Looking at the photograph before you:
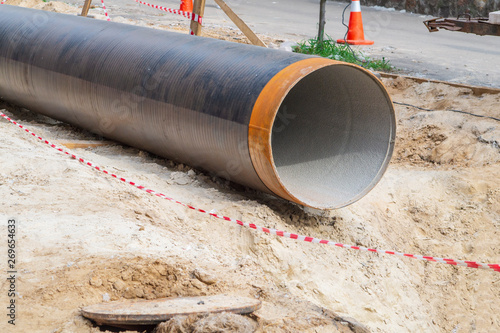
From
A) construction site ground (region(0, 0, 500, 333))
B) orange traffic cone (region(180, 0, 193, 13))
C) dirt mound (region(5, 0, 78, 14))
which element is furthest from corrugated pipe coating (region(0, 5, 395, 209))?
orange traffic cone (region(180, 0, 193, 13))

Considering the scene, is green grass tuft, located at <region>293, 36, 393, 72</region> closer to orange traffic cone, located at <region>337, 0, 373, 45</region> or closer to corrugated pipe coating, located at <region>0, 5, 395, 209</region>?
orange traffic cone, located at <region>337, 0, 373, 45</region>

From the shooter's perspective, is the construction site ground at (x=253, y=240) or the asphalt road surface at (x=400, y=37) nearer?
the construction site ground at (x=253, y=240)

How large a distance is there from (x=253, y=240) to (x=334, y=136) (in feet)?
5.05

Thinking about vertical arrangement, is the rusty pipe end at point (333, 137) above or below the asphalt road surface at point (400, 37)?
Result: below

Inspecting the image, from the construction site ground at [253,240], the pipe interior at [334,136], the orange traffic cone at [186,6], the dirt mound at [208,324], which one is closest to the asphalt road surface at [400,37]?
the orange traffic cone at [186,6]

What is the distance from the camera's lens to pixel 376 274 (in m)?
4.22

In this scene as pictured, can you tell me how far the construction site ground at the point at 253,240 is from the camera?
3008 mm

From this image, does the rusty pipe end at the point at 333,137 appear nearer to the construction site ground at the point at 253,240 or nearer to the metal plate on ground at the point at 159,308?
the construction site ground at the point at 253,240

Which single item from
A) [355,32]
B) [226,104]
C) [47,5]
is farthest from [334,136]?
[47,5]

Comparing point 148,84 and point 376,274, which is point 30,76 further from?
point 376,274

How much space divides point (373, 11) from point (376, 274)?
42.7 ft

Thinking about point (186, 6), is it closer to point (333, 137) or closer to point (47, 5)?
point (47, 5)

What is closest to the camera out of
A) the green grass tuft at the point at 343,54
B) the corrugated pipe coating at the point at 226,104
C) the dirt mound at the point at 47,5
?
the corrugated pipe coating at the point at 226,104

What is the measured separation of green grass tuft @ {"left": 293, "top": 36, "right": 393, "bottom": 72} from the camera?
8836 millimetres
